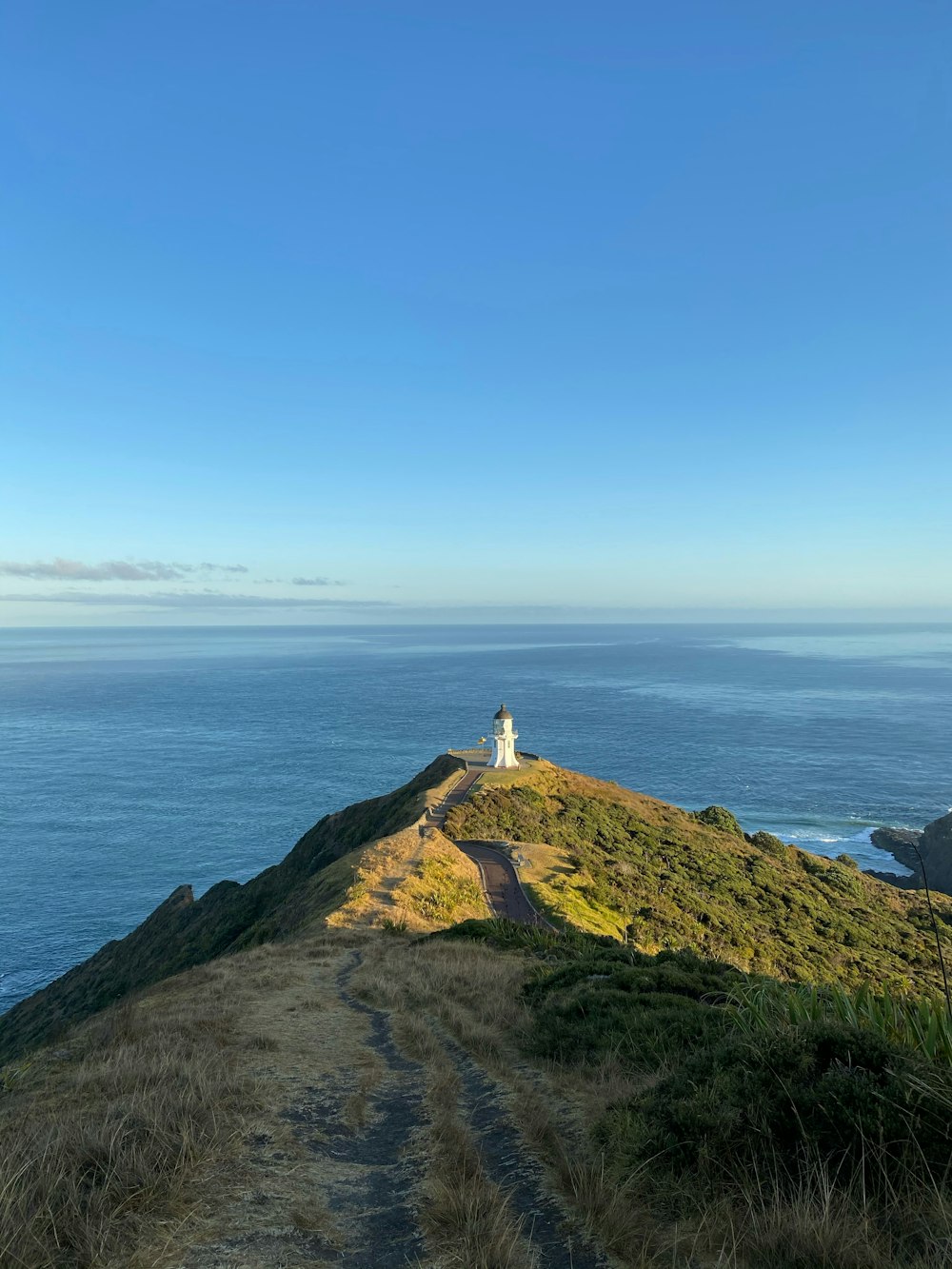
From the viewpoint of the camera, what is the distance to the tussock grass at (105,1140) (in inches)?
155

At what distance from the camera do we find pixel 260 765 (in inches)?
3403

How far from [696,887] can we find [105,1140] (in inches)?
1455

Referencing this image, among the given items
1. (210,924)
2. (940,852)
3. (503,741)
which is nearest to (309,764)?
(503,741)

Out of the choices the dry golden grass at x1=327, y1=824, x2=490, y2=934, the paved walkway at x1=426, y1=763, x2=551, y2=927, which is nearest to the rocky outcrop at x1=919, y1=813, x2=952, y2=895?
the paved walkway at x1=426, y1=763, x2=551, y2=927

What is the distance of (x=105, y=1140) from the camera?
16.0ft

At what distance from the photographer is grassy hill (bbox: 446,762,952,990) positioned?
29984mm

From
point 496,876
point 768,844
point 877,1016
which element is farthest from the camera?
point 768,844

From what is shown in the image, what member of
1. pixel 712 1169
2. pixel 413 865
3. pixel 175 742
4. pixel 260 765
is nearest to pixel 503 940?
pixel 413 865

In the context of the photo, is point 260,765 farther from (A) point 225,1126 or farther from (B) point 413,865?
(A) point 225,1126

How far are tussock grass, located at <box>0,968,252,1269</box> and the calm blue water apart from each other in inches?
1623

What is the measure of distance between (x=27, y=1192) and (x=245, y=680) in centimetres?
19133

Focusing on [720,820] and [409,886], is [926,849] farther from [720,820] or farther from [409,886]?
[409,886]

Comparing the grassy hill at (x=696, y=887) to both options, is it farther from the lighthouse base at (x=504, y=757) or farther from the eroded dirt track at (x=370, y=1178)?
the eroded dirt track at (x=370, y=1178)

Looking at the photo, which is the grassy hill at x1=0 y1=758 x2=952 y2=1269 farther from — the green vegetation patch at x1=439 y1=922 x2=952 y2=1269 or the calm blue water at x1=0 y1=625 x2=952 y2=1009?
the calm blue water at x1=0 y1=625 x2=952 y2=1009
